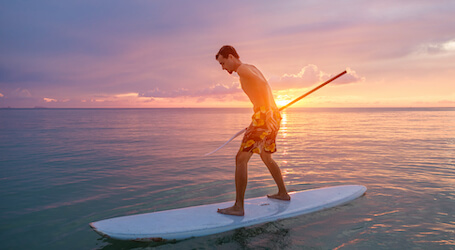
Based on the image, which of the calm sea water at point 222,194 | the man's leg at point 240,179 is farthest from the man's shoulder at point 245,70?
the calm sea water at point 222,194

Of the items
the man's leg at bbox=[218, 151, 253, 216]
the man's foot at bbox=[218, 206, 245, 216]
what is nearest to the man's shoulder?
the man's leg at bbox=[218, 151, 253, 216]

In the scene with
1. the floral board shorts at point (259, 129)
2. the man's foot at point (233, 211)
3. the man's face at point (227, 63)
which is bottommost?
the man's foot at point (233, 211)

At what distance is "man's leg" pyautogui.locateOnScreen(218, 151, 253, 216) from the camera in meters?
4.49

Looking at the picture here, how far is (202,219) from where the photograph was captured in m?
4.39

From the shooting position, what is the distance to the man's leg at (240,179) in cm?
449

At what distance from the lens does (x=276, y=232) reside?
4.24m

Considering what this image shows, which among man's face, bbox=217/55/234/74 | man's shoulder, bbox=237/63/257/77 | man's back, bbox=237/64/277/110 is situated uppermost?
man's face, bbox=217/55/234/74

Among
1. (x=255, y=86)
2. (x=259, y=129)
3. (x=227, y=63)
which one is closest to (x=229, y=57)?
(x=227, y=63)

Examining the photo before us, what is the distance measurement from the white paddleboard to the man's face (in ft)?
7.38

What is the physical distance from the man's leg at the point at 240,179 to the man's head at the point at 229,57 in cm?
133

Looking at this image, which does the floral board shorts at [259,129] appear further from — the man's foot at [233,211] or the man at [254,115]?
the man's foot at [233,211]

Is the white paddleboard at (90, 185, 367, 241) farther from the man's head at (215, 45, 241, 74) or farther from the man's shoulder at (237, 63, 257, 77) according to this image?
the man's head at (215, 45, 241, 74)

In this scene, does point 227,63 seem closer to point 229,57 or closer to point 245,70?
point 229,57

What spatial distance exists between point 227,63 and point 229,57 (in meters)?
0.09
